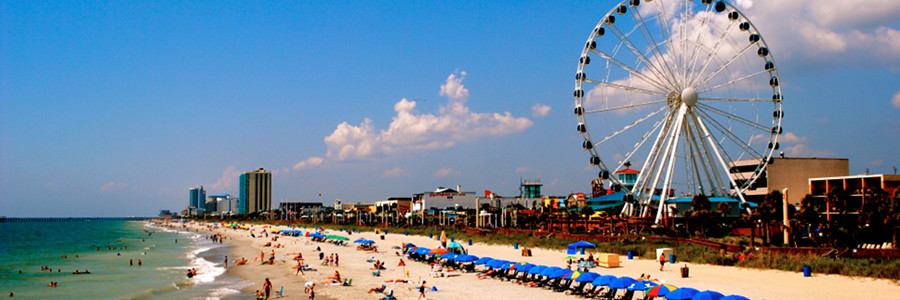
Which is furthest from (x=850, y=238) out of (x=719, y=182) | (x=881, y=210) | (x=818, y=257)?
(x=719, y=182)

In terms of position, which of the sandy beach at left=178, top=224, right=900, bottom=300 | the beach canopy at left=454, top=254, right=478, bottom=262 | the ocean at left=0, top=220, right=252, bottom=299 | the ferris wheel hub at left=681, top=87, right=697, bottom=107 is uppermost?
the ferris wheel hub at left=681, top=87, right=697, bottom=107

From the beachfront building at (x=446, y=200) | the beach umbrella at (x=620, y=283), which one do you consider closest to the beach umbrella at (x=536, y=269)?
the beach umbrella at (x=620, y=283)

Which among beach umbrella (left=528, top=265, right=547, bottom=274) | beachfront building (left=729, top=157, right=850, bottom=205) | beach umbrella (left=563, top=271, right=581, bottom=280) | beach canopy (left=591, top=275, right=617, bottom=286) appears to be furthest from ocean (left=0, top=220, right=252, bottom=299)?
beachfront building (left=729, top=157, right=850, bottom=205)

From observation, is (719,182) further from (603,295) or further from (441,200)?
(441,200)

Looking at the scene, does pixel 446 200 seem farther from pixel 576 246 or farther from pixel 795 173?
pixel 576 246

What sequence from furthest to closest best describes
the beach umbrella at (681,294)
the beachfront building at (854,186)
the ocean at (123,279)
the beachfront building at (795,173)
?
the beachfront building at (795,173) → the beachfront building at (854,186) → the ocean at (123,279) → the beach umbrella at (681,294)

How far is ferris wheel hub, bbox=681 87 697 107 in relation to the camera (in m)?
53.2

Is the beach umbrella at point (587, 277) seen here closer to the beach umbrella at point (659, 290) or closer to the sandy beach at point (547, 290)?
the sandy beach at point (547, 290)

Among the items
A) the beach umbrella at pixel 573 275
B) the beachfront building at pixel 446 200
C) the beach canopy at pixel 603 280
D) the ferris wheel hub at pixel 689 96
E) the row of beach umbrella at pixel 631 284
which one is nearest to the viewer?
the row of beach umbrella at pixel 631 284

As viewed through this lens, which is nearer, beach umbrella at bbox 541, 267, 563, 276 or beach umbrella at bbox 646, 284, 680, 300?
beach umbrella at bbox 646, 284, 680, 300

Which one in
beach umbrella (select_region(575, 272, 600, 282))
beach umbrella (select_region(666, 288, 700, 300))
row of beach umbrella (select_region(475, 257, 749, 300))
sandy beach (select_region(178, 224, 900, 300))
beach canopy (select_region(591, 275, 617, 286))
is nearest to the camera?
row of beach umbrella (select_region(475, 257, 749, 300))

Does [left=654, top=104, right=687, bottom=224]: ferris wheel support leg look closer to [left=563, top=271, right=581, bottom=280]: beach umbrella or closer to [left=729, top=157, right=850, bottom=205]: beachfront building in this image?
[left=729, top=157, right=850, bottom=205]: beachfront building

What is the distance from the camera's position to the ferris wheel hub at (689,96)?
5319 cm

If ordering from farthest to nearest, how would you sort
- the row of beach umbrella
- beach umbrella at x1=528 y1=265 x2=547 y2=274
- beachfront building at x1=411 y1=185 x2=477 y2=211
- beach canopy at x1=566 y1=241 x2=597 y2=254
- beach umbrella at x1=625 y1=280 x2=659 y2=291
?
beachfront building at x1=411 y1=185 x2=477 y2=211
beach canopy at x1=566 y1=241 x2=597 y2=254
beach umbrella at x1=528 y1=265 x2=547 y2=274
beach umbrella at x1=625 y1=280 x2=659 y2=291
the row of beach umbrella
